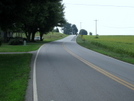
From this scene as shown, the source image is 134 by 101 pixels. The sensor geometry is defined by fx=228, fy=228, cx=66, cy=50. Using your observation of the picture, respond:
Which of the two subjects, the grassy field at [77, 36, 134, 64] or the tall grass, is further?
the tall grass

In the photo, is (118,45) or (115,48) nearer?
(115,48)

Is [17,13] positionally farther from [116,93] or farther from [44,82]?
[116,93]

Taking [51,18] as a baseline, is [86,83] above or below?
below

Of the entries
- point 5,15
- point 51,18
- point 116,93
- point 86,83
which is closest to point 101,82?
point 86,83

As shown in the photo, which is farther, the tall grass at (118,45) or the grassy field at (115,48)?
the tall grass at (118,45)

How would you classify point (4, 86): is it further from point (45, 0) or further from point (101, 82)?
point (45, 0)

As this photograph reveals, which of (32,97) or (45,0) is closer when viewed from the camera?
(32,97)

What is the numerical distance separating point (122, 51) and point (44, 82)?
69.0ft

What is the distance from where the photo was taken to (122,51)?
94.5 feet

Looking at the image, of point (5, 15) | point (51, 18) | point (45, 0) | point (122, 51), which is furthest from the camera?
point (51, 18)

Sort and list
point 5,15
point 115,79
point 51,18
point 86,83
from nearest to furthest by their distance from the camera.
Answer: point 86,83 < point 115,79 < point 5,15 < point 51,18

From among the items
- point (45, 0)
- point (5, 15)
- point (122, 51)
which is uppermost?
point (45, 0)

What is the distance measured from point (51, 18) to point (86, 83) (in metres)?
38.1

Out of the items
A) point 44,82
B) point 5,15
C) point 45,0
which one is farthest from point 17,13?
point 44,82
